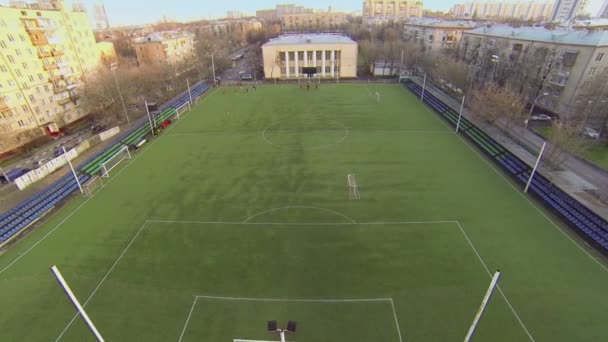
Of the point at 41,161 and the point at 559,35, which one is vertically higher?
the point at 559,35

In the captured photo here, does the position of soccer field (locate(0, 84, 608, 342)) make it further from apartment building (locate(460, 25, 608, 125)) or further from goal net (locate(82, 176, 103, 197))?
apartment building (locate(460, 25, 608, 125))

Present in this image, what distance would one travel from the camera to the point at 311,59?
60344 millimetres

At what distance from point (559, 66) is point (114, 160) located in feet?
171

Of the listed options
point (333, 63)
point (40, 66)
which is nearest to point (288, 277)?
point (40, 66)

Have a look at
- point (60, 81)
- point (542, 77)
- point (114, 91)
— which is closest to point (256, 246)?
point (114, 91)

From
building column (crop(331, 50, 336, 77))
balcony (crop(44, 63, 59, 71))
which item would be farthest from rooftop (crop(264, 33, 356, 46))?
balcony (crop(44, 63, 59, 71))

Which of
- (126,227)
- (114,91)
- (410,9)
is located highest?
(410,9)

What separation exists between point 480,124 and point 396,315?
2742 centimetres

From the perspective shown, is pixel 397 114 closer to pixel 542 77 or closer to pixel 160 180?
pixel 542 77

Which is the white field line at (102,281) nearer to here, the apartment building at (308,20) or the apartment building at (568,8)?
the apartment building at (308,20)

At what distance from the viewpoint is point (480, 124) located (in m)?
31.4

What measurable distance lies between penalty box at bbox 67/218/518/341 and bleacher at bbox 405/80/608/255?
6.59 meters

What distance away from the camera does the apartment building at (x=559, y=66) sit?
29.8m

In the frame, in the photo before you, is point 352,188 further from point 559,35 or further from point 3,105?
point 3,105
